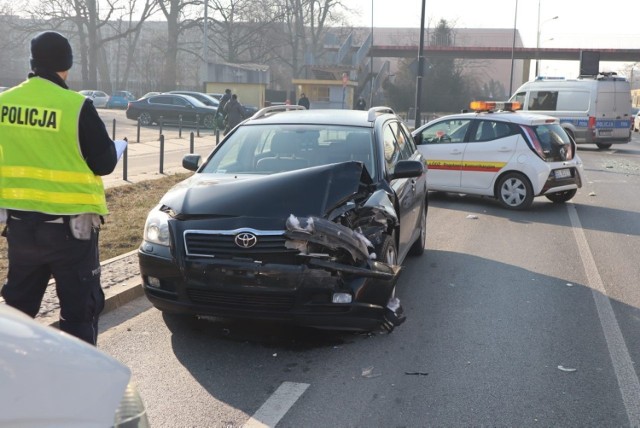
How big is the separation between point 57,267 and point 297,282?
5.45 ft

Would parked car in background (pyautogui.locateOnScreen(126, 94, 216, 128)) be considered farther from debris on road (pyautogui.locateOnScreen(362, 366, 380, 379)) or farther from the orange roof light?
debris on road (pyautogui.locateOnScreen(362, 366, 380, 379))

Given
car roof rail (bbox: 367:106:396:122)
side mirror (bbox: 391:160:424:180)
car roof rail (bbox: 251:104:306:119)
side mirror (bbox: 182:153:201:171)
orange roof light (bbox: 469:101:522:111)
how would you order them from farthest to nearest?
1. orange roof light (bbox: 469:101:522:111)
2. car roof rail (bbox: 251:104:306:119)
3. car roof rail (bbox: 367:106:396:122)
4. side mirror (bbox: 182:153:201:171)
5. side mirror (bbox: 391:160:424:180)

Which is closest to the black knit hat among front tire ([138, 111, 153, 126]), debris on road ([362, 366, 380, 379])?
debris on road ([362, 366, 380, 379])

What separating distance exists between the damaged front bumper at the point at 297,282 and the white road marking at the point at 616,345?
5.44 feet

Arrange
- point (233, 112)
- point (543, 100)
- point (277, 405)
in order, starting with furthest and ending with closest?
1. point (543, 100)
2. point (233, 112)
3. point (277, 405)

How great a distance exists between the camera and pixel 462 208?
12531mm

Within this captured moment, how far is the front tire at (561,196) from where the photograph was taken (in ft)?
42.2

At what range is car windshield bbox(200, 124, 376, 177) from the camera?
21.0 feet

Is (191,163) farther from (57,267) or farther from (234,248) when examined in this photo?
(57,267)

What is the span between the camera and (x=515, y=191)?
12.2m

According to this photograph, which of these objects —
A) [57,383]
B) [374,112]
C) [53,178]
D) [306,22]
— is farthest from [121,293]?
[306,22]

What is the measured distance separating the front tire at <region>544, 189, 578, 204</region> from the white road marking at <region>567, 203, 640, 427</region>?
432 centimetres

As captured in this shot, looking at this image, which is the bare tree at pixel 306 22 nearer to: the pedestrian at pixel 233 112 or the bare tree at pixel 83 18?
the bare tree at pixel 83 18

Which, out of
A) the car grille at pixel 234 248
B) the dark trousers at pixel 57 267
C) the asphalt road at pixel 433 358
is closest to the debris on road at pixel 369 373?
the asphalt road at pixel 433 358
